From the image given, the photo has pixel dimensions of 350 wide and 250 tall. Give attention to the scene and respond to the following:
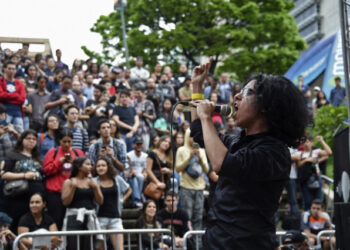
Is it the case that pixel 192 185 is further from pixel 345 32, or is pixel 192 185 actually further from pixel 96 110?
pixel 345 32

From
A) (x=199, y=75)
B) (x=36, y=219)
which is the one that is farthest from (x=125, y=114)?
(x=199, y=75)

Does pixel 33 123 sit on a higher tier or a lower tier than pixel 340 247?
higher

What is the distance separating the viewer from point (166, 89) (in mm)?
14453

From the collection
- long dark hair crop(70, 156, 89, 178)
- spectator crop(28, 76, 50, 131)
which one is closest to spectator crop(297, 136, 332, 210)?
spectator crop(28, 76, 50, 131)

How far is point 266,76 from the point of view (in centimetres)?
302

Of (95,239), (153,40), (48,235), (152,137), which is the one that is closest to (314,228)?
(152,137)

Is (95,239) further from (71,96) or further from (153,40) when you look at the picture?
(153,40)

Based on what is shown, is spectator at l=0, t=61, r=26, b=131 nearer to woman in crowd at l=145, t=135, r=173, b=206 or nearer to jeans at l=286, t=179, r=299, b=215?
woman in crowd at l=145, t=135, r=173, b=206

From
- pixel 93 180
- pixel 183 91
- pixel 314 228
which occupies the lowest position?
pixel 314 228

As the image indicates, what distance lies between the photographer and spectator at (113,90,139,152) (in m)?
11.2

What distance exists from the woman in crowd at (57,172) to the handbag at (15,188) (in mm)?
411

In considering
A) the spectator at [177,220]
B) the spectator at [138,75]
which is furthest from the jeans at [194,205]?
the spectator at [138,75]

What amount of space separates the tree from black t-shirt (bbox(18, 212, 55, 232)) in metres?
21.9

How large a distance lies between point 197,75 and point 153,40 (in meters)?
26.5
